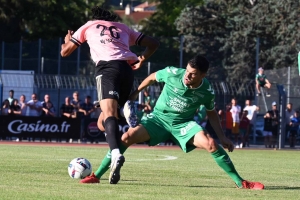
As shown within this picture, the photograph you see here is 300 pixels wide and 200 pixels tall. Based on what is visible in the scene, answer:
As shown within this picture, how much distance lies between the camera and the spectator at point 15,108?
26.8 meters

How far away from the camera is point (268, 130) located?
2773 cm

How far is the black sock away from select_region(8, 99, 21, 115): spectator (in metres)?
17.4

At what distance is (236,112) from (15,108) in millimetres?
7187

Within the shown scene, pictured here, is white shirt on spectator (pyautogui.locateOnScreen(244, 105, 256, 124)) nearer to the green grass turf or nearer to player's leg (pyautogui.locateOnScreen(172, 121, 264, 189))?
the green grass turf

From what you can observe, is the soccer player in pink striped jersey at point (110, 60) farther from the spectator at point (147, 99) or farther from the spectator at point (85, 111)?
the spectator at point (85, 111)

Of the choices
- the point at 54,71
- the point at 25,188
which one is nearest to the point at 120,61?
the point at 25,188

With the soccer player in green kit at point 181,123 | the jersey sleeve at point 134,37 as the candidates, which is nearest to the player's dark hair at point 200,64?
the soccer player in green kit at point 181,123

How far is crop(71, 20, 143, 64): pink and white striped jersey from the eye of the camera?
1034 cm

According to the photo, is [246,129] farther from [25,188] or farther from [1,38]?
[1,38]

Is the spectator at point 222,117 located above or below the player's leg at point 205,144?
above

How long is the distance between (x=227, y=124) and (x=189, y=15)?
78.3 ft

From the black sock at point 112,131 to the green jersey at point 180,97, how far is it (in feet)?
2.56

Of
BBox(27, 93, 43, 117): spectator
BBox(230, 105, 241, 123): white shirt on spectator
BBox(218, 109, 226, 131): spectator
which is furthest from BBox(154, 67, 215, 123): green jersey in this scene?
BBox(218, 109, 226, 131): spectator

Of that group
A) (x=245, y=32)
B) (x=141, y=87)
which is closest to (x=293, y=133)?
(x=141, y=87)
